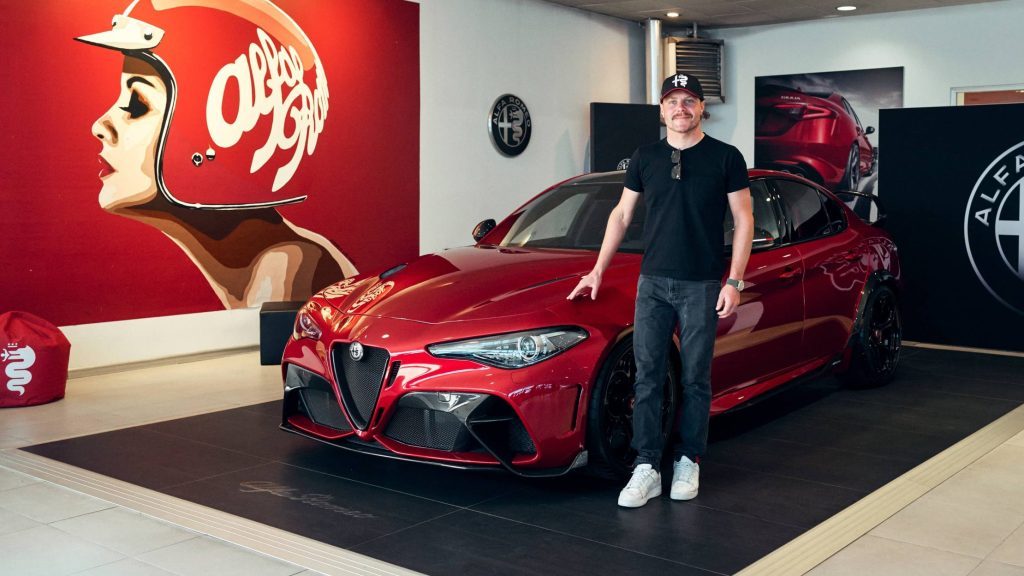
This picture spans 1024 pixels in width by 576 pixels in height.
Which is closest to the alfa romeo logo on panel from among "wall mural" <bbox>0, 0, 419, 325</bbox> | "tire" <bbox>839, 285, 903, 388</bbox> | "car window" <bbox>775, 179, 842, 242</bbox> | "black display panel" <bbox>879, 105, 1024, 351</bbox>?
"black display panel" <bbox>879, 105, 1024, 351</bbox>

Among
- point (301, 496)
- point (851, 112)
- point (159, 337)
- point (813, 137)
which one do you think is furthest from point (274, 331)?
point (851, 112)

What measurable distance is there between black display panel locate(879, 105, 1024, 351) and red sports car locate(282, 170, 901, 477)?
244 cm

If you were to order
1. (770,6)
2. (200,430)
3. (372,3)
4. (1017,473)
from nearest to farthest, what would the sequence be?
1. (1017,473)
2. (200,430)
3. (372,3)
4. (770,6)

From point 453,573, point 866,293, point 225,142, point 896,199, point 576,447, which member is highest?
point 225,142

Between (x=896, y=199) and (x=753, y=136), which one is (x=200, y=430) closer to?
(x=896, y=199)

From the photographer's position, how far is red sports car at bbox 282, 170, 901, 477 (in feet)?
10.4

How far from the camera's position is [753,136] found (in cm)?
1086

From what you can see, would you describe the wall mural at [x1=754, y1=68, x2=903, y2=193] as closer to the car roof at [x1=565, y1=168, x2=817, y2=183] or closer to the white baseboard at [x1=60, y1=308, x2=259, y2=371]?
the car roof at [x1=565, y1=168, x2=817, y2=183]

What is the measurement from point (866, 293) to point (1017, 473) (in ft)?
4.58

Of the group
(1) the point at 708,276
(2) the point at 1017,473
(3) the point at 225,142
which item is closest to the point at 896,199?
(2) the point at 1017,473

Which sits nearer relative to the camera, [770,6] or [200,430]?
[200,430]

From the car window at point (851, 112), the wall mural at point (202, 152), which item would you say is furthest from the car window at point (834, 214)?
the car window at point (851, 112)

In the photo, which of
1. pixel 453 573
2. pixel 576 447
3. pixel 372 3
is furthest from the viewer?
pixel 372 3

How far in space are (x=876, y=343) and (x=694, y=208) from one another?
2.36 meters
